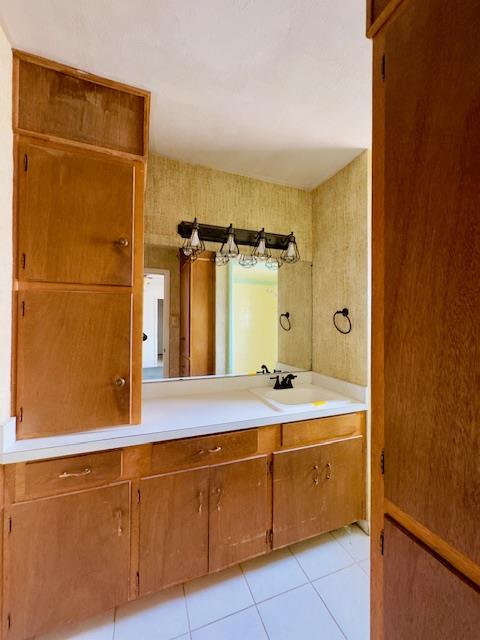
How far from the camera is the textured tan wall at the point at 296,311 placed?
2.27 m

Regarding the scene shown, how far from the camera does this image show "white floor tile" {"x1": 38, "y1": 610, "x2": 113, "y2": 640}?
1218mm

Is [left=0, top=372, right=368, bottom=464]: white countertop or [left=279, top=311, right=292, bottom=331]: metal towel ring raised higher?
[left=279, top=311, right=292, bottom=331]: metal towel ring

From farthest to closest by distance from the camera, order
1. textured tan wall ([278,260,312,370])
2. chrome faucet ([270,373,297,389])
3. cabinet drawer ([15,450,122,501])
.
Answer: textured tan wall ([278,260,312,370]) → chrome faucet ([270,373,297,389]) → cabinet drawer ([15,450,122,501])

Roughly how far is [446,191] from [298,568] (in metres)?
1.92

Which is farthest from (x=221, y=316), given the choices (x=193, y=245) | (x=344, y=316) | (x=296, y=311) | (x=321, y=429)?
(x=321, y=429)

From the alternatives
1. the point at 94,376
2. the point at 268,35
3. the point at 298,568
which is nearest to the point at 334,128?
the point at 268,35

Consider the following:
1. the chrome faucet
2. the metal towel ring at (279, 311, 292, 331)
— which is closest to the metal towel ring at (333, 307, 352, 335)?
the metal towel ring at (279, 311, 292, 331)

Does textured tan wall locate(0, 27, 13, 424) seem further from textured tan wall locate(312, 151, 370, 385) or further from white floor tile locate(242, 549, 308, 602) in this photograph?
textured tan wall locate(312, 151, 370, 385)

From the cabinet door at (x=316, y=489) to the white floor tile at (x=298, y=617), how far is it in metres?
0.22

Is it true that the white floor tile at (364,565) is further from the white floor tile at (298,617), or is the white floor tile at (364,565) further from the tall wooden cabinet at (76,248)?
the tall wooden cabinet at (76,248)

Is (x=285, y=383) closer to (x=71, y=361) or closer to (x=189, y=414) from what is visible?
(x=189, y=414)

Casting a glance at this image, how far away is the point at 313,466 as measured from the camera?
1.63 meters

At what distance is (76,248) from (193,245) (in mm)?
797

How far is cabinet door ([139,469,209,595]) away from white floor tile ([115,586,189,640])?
0.47ft
